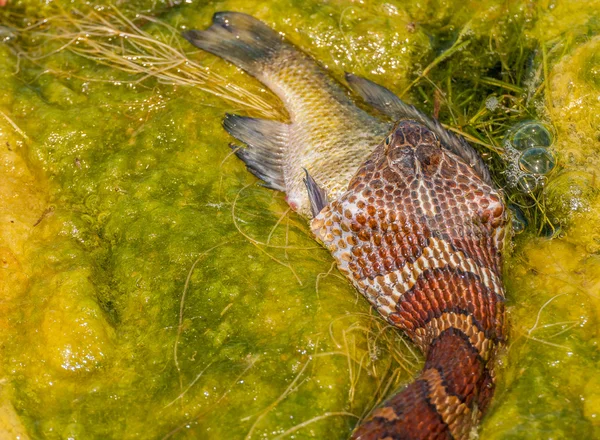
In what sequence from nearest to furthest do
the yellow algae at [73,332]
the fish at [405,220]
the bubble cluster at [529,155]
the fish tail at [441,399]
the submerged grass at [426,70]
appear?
the fish tail at [441,399], the fish at [405,220], the yellow algae at [73,332], the bubble cluster at [529,155], the submerged grass at [426,70]

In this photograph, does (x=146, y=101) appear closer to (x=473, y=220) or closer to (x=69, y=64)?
(x=69, y=64)

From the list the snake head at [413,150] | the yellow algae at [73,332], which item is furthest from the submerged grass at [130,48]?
the yellow algae at [73,332]

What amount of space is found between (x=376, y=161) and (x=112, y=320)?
1642mm

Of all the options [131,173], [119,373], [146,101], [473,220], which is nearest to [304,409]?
[119,373]

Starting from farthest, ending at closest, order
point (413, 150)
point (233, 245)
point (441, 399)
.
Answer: point (233, 245)
point (413, 150)
point (441, 399)

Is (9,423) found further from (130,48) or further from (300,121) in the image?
(130,48)

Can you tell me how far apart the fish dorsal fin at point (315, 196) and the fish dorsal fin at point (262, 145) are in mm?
286

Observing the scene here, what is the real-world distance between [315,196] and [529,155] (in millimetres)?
1395

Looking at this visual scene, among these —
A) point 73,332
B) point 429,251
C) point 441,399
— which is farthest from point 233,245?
point 441,399

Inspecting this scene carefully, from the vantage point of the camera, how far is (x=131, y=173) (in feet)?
13.9

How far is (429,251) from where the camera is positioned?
3.51m

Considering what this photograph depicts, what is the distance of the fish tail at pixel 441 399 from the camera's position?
9.69 feet

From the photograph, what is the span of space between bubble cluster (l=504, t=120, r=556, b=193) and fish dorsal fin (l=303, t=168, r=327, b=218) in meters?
1.20

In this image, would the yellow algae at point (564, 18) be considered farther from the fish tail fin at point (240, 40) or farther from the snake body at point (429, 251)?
the fish tail fin at point (240, 40)
